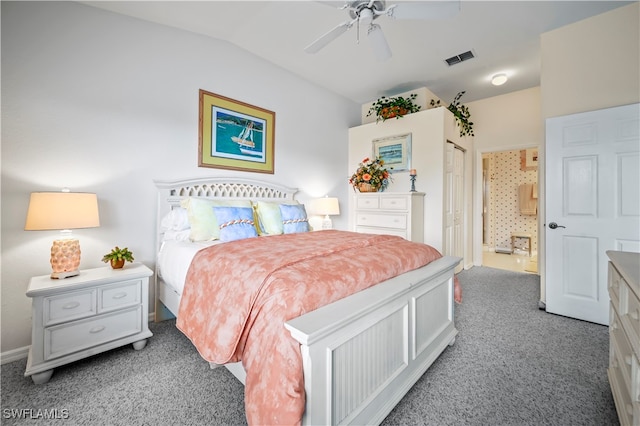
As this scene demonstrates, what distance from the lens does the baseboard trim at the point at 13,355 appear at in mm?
1881

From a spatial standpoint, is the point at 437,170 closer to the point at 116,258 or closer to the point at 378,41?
the point at 378,41

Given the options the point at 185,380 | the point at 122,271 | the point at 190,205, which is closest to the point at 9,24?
the point at 190,205

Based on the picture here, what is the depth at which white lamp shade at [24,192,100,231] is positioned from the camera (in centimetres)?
172

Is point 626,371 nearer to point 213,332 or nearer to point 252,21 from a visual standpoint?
point 213,332

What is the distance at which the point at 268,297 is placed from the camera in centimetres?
115

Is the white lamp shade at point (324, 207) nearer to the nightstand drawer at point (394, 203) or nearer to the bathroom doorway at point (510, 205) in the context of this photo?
the nightstand drawer at point (394, 203)

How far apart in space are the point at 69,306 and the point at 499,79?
17.2 feet

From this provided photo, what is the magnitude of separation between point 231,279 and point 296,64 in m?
3.19

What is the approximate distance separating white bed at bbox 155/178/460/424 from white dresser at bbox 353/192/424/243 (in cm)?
157

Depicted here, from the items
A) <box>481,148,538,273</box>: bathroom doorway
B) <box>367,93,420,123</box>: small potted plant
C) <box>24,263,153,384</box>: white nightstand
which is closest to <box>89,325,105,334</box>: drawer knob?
<box>24,263,153,384</box>: white nightstand

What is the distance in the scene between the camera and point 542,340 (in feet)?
7.10

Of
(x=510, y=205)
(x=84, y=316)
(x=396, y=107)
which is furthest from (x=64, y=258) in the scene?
(x=510, y=205)

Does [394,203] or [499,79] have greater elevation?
[499,79]

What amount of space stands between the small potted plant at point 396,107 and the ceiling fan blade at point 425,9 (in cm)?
212
